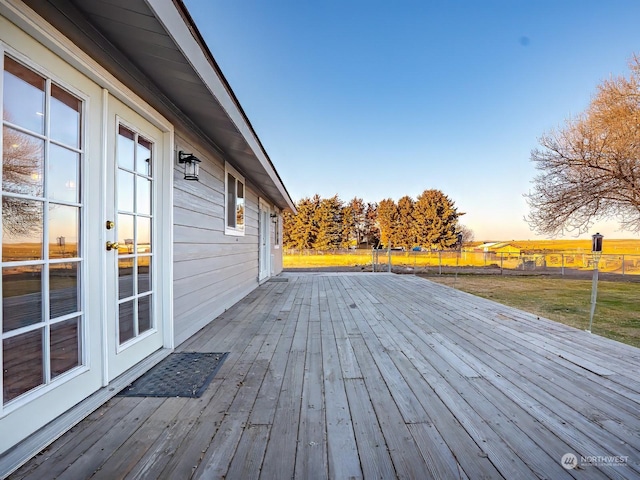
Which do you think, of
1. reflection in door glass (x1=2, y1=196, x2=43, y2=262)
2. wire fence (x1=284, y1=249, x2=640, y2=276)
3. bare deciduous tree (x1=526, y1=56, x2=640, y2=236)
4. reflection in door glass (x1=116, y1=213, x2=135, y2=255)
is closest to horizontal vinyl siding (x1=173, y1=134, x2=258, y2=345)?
reflection in door glass (x1=116, y1=213, x2=135, y2=255)

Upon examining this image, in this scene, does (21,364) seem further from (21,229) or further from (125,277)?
(125,277)

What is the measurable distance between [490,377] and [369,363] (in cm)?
83

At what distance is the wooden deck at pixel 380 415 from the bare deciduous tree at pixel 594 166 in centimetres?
775

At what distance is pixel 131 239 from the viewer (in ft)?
7.05

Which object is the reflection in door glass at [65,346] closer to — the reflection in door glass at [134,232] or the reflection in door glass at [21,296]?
the reflection in door glass at [21,296]

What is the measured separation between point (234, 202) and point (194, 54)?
3.23m

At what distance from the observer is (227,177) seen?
4523 millimetres

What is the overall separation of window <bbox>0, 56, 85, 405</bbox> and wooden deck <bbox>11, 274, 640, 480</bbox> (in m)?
0.39

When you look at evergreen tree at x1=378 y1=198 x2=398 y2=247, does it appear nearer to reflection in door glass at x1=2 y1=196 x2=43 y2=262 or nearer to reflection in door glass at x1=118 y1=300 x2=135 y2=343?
reflection in door glass at x1=118 y1=300 x2=135 y2=343

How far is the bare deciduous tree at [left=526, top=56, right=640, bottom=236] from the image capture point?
7.54m

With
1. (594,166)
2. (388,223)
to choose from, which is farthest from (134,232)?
(388,223)

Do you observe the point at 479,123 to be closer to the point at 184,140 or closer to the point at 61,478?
the point at 184,140

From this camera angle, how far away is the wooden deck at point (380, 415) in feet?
3.91

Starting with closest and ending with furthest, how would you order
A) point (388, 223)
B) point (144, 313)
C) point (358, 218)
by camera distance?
1. point (144, 313)
2. point (388, 223)
3. point (358, 218)
